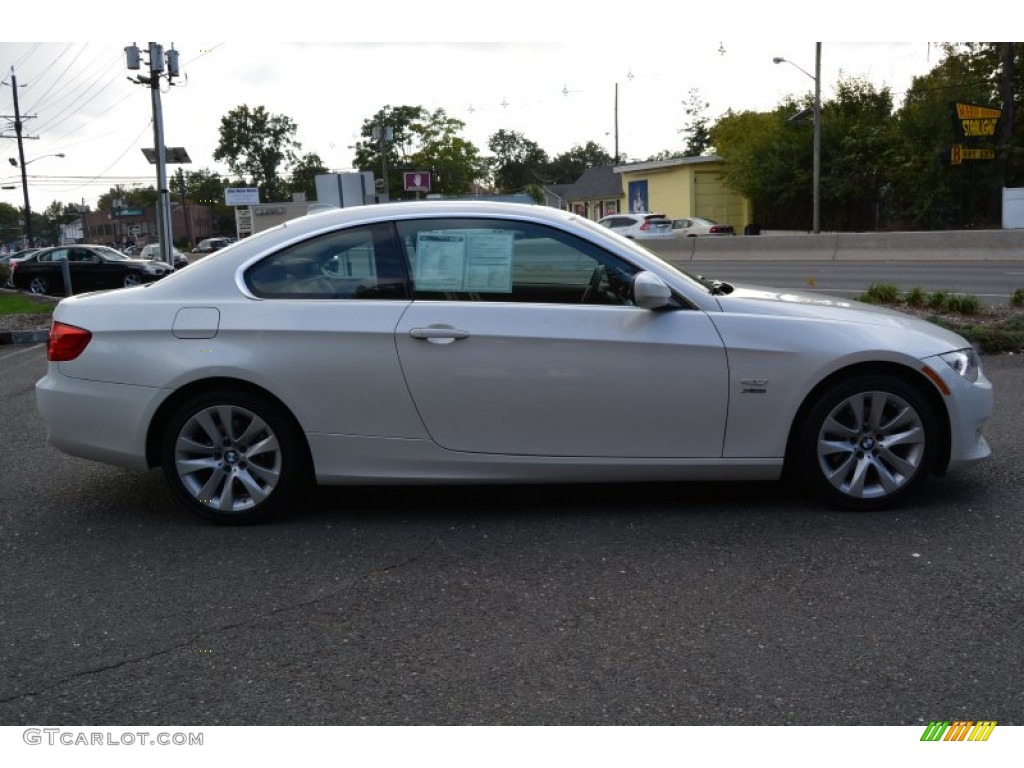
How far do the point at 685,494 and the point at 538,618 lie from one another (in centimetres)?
174

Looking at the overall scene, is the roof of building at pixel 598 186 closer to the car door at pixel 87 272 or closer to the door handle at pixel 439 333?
the car door at pixel 87 272

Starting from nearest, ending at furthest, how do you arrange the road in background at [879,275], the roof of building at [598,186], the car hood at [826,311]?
the car hood at [826,311] → the road in background at [879,275] → the roof of building at [598,186]

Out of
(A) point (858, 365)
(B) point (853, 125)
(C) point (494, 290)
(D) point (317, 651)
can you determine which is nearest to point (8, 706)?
(D) point (317, 651)

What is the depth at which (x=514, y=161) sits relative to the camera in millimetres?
135125

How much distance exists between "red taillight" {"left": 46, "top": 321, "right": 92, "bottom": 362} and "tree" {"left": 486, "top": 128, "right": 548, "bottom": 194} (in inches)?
4781

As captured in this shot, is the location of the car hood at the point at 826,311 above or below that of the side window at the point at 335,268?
below

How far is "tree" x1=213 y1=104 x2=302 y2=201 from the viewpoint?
111 metres

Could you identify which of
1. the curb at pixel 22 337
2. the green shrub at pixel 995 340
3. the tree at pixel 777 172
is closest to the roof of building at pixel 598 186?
the tree at pixel 777 172

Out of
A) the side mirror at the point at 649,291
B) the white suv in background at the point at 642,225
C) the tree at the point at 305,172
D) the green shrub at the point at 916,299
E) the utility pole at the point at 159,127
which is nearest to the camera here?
the side mirror at the point at 649,291

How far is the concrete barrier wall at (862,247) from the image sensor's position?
2416 cm

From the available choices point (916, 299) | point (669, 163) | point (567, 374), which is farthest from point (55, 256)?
point (669, 163)

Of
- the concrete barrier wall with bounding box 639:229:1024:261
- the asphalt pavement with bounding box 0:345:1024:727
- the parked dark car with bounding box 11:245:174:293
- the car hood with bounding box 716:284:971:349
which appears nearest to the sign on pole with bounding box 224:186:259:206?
the parked dark car with bounding box 11:245:174:293

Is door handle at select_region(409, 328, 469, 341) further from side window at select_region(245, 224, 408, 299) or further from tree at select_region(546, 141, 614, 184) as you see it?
tree at select_region(546, 141, 614, 184)

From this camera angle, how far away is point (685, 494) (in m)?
5.23
